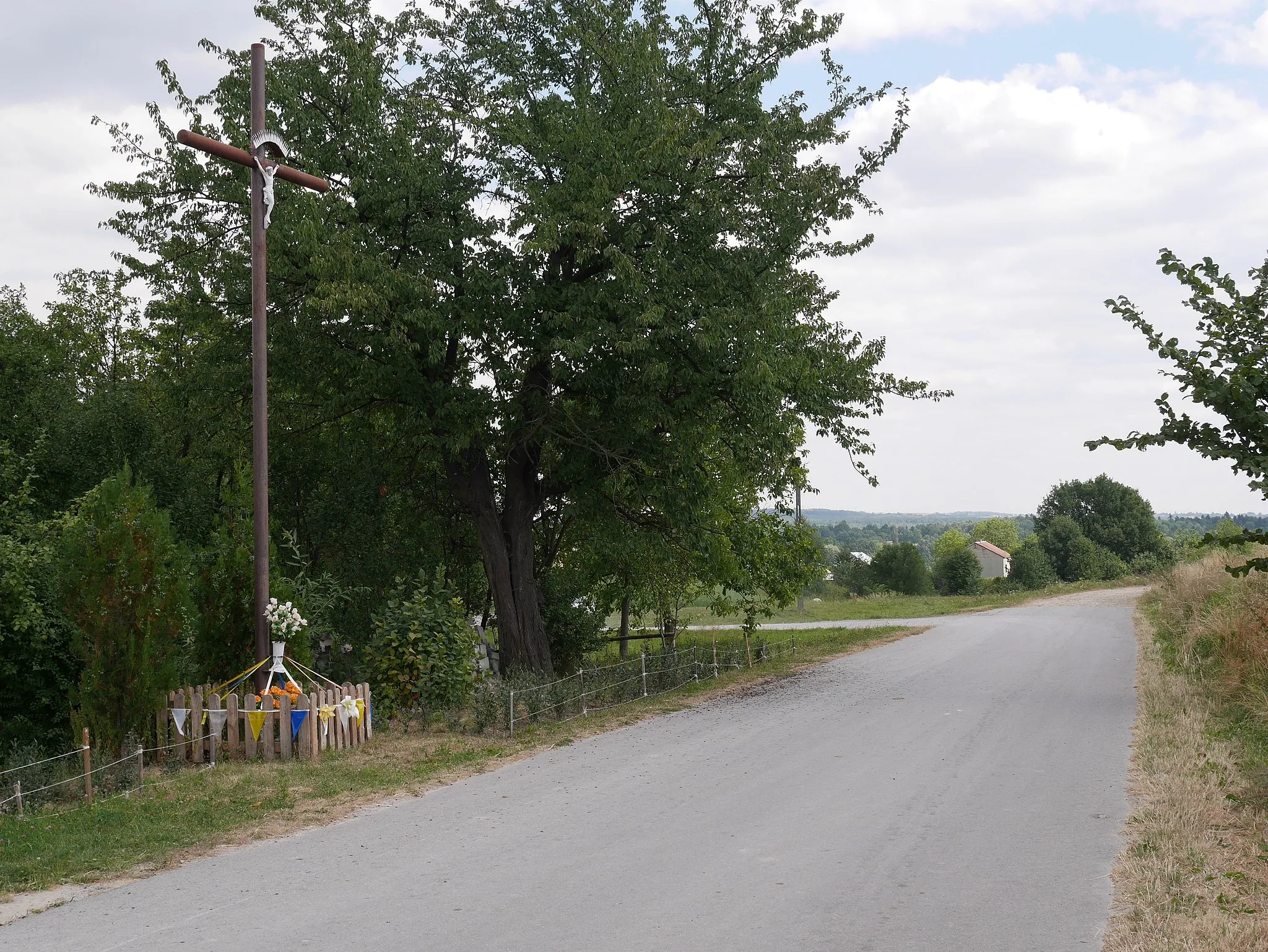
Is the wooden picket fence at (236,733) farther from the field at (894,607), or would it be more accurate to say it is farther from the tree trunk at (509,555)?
the field at (894,607)

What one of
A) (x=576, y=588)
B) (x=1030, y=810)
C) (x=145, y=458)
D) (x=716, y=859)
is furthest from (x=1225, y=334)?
(x=145, y=458)

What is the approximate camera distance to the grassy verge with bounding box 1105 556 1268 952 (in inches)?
227

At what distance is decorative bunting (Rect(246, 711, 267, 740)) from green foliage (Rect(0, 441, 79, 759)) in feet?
13.8

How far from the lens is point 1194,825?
26.1ft

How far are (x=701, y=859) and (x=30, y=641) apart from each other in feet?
39.7

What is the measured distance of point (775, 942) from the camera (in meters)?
5.81

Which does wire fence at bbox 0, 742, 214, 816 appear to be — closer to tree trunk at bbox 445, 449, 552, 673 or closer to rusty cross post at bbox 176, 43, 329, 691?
rusty cross post at bbox 176, 43, 329, 691

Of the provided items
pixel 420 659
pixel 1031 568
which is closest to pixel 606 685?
pixel 420 659

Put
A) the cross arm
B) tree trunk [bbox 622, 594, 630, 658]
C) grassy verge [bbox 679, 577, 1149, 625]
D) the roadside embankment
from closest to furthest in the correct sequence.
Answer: the roadside embankment < the cross arm < tree trunk [bbox 622, 594, 630, 658] < grassy verge [bbox 679, 577, 1149, 625]

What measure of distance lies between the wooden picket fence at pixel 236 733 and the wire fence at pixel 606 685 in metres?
2.47

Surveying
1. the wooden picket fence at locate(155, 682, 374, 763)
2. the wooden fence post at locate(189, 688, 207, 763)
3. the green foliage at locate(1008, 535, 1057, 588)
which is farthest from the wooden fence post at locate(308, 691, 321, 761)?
the green foliage at locate(1008, 535, 1057, 588)

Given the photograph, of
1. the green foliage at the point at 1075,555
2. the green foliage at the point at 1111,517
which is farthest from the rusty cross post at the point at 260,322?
the green foliage at the point at 1111,517

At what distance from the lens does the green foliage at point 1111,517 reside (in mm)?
92688

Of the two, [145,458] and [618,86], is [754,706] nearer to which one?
[618,86]
